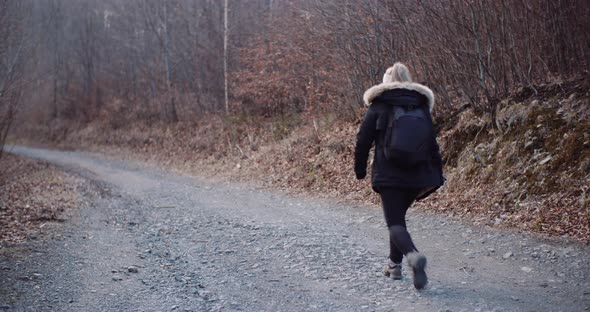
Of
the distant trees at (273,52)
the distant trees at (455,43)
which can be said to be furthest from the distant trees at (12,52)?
the distant trees at (455,43)

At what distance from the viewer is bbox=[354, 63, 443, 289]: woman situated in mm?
4516

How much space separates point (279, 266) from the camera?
594cm

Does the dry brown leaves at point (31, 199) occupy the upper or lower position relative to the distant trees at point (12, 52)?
lower

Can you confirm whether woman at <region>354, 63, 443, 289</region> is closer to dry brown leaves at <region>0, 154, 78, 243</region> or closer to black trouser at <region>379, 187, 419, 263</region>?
black trouser at <region>379, 187, 419, 263</region>

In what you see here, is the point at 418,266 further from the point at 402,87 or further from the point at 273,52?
the point at 273,52

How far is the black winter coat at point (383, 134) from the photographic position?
14.8 feet

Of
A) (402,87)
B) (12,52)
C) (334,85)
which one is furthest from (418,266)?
(12,52)

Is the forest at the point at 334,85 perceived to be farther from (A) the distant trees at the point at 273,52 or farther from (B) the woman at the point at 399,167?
(B) the woman at the point at 399,167

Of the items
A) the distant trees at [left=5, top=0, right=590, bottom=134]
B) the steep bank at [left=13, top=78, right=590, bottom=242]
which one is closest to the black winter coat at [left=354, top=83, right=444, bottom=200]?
the steep bank at [left=13, top=78, right=590, bottom=242]

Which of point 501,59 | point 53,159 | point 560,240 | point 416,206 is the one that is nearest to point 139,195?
point 416,206

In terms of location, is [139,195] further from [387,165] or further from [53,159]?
[53,159]

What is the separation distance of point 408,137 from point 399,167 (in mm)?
→ 317

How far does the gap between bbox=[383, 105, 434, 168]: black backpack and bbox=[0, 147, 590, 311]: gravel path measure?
134 centimetres

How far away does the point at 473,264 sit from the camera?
18.2 ft
